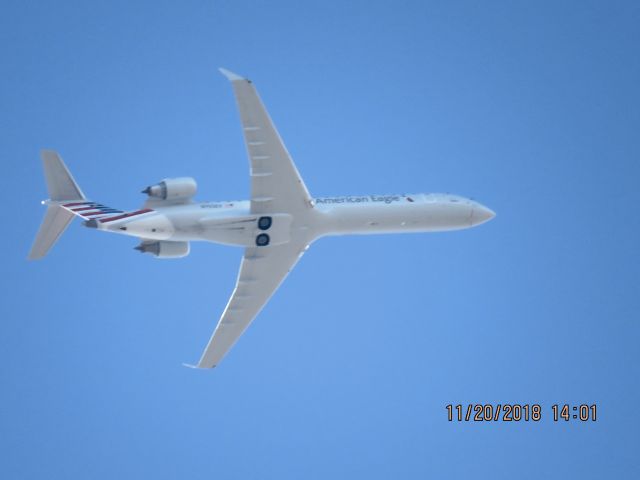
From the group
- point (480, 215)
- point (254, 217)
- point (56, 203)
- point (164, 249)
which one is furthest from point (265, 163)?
point (480, 215)

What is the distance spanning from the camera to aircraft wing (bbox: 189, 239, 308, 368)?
43047 mm

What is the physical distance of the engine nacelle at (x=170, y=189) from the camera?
40.2 metres

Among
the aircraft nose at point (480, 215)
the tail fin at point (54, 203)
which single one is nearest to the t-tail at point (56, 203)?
the tail fin at point (54, 203)

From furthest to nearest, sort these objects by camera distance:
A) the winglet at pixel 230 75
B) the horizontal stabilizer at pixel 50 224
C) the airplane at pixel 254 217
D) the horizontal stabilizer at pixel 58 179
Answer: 1. the horizontal stabilizer at pixel 50 224
2. the horizontal stabilizer at pixel 58 179
3. the airplane at pixel 254 217
4. the winglet at pixel 230 75

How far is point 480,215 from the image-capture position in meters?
44.3

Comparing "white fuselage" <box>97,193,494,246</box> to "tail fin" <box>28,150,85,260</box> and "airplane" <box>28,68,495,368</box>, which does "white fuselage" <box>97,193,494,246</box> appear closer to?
"airplane" <box>28,68,495,368</box>

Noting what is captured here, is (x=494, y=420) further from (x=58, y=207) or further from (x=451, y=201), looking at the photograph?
(x=58, y=207)

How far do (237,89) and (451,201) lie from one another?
12.5 m

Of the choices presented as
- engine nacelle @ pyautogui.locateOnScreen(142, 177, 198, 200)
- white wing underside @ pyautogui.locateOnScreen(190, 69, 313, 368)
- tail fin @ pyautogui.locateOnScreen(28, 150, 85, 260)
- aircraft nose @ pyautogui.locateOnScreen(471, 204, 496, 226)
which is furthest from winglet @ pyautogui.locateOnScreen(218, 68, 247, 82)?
aircraft nose @ pyautogui.locateOnScreen(471, 204, 496, 226)

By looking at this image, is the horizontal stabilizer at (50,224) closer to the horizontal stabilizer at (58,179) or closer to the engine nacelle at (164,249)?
the horizontal stabilizer at (58,179)

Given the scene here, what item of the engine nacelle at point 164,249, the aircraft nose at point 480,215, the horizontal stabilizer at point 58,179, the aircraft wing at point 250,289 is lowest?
the aircraft wing at point 250,289

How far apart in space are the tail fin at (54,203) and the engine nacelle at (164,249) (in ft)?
12.1

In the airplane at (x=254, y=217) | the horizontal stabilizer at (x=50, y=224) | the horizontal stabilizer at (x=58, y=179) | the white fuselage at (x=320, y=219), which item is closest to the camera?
the airplane at (x=254, y=217)

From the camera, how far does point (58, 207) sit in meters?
41.9
